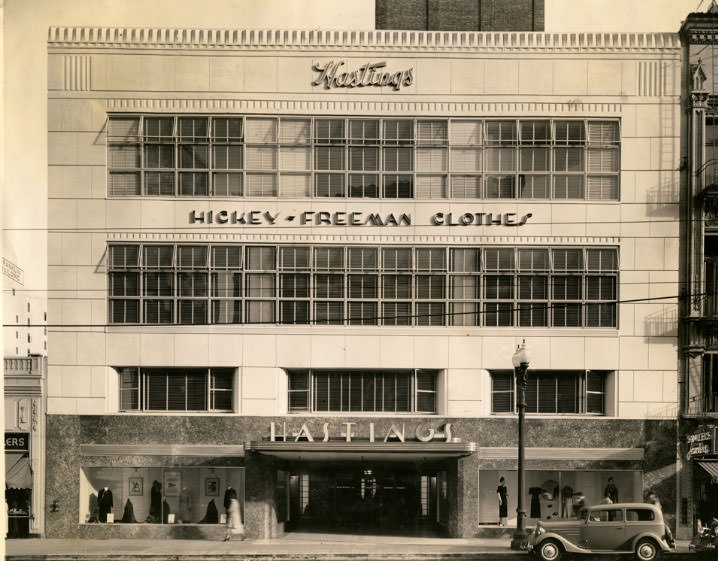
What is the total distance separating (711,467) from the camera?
9758 mm

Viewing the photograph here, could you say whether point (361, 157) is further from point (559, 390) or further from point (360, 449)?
point (559, 390)

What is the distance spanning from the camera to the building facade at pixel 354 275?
9438 mm

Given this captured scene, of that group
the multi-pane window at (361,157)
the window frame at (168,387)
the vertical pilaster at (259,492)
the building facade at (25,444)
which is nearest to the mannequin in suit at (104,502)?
the building facade at (25,444)

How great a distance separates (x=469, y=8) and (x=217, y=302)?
5.22 meters

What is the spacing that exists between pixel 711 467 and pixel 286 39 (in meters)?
8.17

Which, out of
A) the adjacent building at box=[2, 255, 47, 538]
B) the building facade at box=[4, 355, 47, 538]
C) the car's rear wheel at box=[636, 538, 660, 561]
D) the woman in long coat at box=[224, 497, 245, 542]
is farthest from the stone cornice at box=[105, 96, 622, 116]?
the car's rear wheel at box=[636, 538, 660, 561]

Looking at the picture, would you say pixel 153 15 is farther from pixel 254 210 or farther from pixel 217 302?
pixel 217 302

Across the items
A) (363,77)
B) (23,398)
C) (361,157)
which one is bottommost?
(23,398)

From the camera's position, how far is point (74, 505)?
9.68 metres

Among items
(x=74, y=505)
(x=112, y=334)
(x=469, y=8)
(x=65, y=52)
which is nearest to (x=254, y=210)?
(x=112, y=334)

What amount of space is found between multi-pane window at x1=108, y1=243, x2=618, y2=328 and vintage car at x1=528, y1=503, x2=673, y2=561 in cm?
260

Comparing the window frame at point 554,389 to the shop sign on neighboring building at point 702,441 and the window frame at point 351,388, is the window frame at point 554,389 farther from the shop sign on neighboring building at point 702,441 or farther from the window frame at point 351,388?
the shop sign on neighboring building at point 702,441

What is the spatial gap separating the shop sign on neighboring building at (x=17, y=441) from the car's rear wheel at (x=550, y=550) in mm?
7023

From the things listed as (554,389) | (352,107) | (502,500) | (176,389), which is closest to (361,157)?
(352,107)
